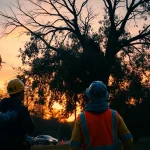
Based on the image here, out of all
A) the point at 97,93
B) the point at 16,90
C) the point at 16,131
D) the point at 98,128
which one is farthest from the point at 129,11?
the point at 98,128

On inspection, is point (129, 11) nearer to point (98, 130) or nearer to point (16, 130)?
point (16, 130)

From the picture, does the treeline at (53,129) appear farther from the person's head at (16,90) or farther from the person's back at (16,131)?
the person's back at (16,131)

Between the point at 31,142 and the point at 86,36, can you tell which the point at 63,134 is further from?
the point at 31,142

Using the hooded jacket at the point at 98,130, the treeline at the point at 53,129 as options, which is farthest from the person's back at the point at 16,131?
the treeline at the point at 53,129

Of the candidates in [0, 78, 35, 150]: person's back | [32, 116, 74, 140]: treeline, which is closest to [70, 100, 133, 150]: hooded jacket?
[0, 78, 35, 150]: person's back

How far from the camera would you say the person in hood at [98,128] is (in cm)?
504

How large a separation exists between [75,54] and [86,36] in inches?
90.3

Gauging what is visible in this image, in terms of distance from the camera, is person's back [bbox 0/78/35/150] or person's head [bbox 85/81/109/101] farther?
person's back [bbox 0/78/35/150]

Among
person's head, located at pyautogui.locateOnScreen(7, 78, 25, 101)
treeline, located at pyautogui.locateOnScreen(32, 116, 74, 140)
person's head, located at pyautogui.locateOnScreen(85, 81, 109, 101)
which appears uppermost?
person's head, located at pyautogui.locateOnScreen(7, 78, 25, 101)

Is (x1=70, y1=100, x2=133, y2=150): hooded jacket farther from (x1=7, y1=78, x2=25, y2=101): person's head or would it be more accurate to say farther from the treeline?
the treeline

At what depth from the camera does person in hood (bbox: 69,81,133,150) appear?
5035mm

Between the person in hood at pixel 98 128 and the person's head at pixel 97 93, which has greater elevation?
the person's head at pixel 97 93

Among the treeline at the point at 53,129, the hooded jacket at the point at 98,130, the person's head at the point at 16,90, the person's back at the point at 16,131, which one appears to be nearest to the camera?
the hooded jacket at the point at 98,130

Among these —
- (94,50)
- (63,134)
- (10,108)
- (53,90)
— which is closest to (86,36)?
(94,50)
